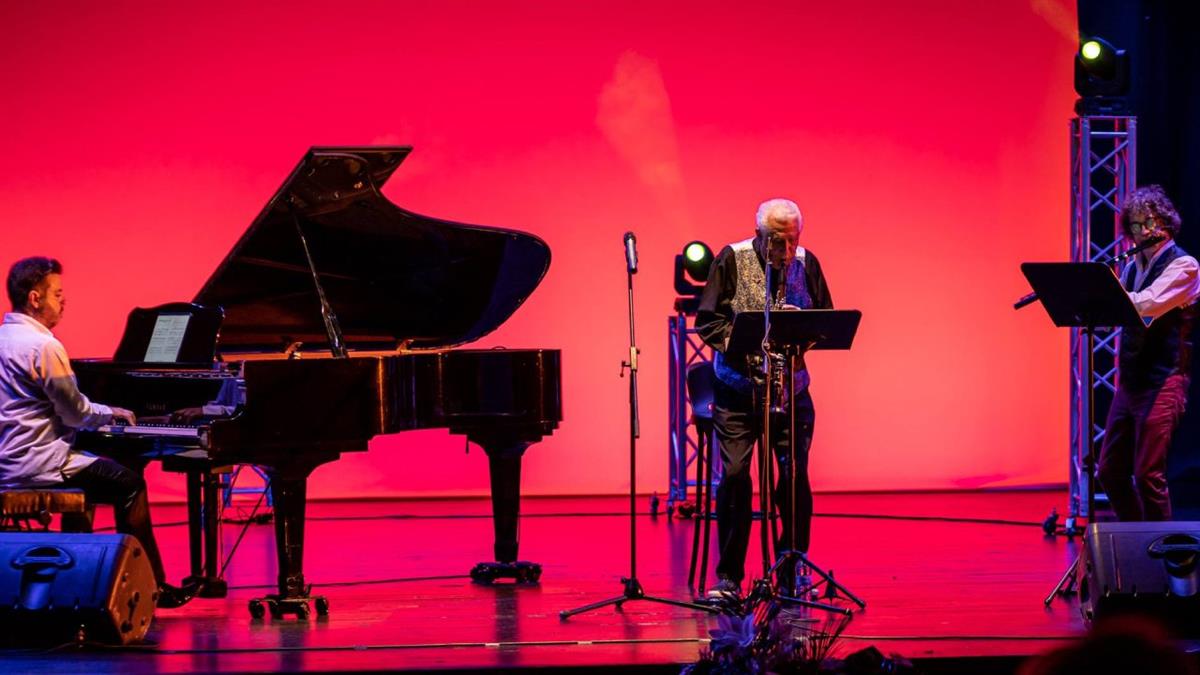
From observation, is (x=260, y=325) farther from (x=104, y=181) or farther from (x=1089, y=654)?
(x=1089, y=654)

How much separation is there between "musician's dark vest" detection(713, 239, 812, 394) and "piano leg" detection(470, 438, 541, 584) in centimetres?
104

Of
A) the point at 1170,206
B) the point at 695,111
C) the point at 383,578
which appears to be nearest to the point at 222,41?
the point at 695,111

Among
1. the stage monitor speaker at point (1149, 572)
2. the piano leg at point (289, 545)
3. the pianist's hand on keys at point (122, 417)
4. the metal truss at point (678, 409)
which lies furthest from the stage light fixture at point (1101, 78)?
the pianist's hand on keys at point (122, 417)

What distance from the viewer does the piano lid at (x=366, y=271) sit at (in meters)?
5.23

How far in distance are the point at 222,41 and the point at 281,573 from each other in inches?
169

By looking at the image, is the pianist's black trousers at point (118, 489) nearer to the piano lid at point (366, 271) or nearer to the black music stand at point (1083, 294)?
the piano lid at point (366, 271)

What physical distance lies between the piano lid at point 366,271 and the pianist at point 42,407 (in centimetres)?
58

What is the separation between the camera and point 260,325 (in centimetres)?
565

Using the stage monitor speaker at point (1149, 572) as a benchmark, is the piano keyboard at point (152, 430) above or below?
above

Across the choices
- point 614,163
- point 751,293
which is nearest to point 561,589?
point 751,293

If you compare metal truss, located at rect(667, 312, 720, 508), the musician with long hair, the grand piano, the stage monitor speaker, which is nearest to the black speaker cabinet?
the grand piano

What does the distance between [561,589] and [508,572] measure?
9.7 inches

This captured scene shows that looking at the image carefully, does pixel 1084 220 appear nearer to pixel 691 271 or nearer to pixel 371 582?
pixel 691 271

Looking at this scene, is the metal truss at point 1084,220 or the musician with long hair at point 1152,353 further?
the metal truss at point 1084,220
